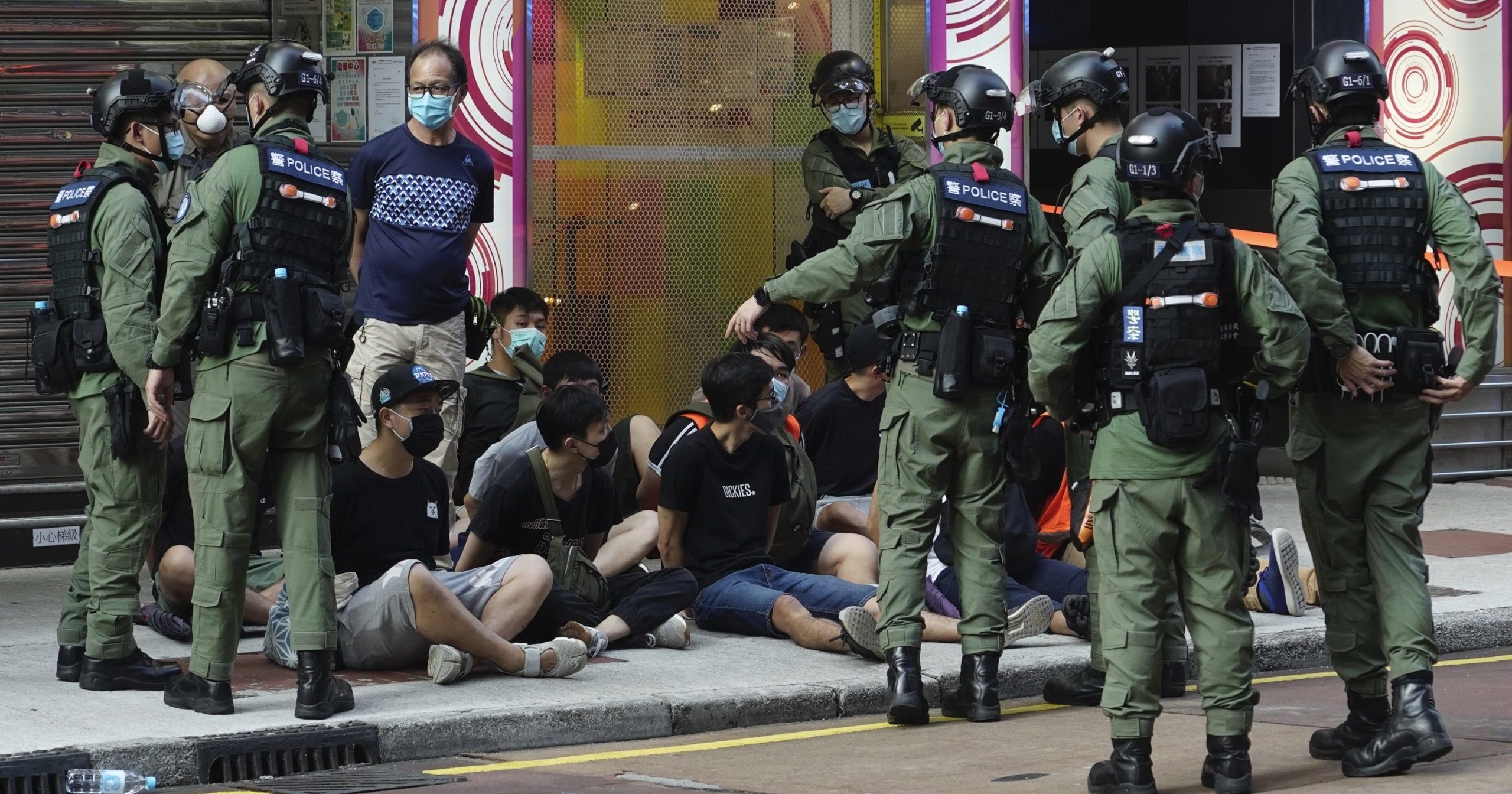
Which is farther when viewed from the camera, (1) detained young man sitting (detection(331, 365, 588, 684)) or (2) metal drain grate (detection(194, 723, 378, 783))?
(1) detained young man sitting (detection(331, 365, 588, 684))

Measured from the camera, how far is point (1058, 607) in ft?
28.4

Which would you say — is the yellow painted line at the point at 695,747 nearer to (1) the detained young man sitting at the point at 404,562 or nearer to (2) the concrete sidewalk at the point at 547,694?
(2) the concrete sidewalk at the point at 547,694

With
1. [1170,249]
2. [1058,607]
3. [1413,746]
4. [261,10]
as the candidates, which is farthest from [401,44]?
[1413,746]

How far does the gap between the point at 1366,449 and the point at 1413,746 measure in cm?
91

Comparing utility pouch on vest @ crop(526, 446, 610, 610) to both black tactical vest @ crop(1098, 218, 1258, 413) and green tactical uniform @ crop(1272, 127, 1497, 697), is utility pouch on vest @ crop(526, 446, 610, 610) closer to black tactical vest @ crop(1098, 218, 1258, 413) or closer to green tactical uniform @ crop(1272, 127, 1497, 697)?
black tactical vest @ crop(1098, 218, 1258, 413)

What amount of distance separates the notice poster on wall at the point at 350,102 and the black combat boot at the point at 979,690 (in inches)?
193

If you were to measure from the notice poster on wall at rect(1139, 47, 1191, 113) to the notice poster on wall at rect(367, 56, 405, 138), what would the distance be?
21.1ft

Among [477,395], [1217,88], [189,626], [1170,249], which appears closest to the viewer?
[1170,249]

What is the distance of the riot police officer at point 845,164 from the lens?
10.8m

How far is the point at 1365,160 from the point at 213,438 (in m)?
3.76

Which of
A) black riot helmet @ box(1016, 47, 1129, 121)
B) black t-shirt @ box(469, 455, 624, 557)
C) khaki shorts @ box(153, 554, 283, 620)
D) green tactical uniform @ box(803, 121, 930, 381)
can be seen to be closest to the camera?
black riot helmet @ box(1016, 47, 1129, 121)

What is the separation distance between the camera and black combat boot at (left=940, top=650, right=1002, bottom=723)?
7.28 meters

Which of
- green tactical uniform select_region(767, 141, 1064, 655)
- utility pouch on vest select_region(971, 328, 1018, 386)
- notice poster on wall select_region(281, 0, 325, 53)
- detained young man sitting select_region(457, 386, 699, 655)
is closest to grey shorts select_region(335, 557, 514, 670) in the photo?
detained young man sitting select_region(457, 386, 699, 655)

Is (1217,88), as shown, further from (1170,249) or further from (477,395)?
(1170,249)
